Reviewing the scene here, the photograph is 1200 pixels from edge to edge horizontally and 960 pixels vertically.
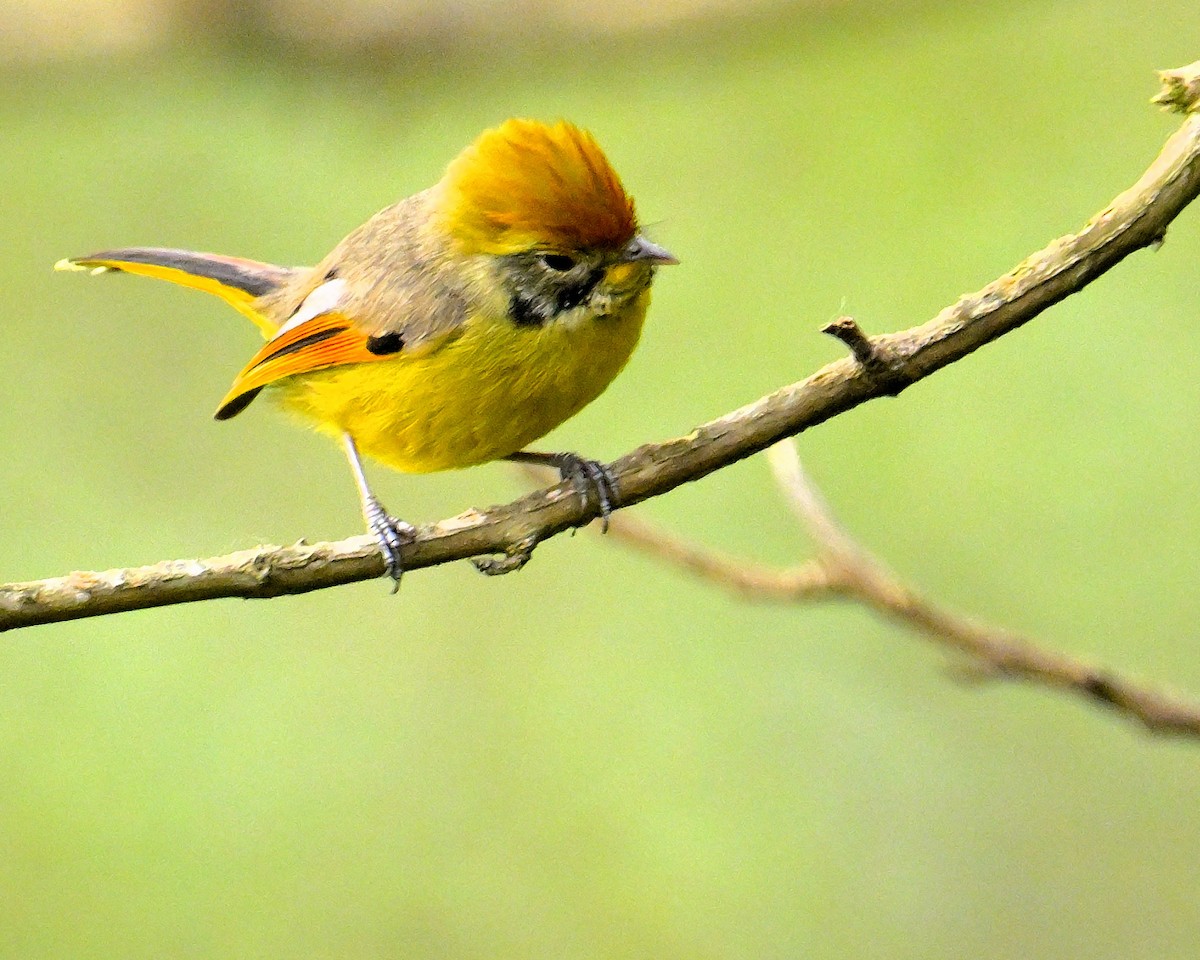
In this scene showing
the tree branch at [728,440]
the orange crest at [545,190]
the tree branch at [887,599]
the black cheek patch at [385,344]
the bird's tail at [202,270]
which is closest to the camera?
the tree branch at [728,440]

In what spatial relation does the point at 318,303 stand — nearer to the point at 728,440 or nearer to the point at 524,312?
the point at 524,312

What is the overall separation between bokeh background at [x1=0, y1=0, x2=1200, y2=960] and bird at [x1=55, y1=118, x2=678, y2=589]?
1.77 meters

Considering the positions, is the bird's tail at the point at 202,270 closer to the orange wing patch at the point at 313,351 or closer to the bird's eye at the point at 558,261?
the orange wing patch at the point at 313,351

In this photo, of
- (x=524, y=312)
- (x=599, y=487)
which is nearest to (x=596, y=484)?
(x=599, y=487)

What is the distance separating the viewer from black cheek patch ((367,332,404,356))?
307 cm

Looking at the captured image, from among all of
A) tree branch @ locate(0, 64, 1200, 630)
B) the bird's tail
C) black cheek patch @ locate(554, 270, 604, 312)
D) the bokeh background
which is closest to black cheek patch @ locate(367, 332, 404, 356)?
black cheek patch @ locate(554, 270, 604, 312)

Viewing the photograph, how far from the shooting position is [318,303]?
3436mm

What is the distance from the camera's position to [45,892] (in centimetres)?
500

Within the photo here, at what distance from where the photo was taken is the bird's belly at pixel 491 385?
294 cm

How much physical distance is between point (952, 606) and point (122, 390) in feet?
11.7

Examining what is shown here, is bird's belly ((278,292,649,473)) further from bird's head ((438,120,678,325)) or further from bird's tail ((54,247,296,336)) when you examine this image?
bird's tail ((54,247,296,336))

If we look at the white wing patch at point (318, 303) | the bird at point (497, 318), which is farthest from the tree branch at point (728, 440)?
the white wing patch at point (318, 303)

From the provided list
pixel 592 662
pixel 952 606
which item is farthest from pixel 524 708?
pixel 952 606

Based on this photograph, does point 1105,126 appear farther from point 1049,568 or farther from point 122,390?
point 122,390
